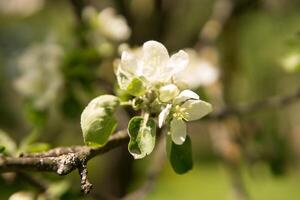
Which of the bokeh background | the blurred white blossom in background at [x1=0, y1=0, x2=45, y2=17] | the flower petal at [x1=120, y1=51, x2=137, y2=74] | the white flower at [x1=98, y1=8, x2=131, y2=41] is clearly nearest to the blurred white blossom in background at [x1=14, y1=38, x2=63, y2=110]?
the bokeh background

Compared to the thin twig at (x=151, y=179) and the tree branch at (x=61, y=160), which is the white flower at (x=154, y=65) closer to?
the tree branch at (x=61, y=160)

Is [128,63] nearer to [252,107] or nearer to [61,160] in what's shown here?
[61,160]

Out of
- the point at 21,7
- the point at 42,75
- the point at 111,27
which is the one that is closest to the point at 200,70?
the point at 111,27

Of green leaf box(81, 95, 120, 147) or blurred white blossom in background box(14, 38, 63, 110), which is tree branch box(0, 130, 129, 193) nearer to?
green leaf box(81, 95, 120, 147)

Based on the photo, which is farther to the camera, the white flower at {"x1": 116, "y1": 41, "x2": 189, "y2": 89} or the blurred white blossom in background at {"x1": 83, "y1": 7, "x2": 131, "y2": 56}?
the blurred white blossom in background at {"x1": 83, "y1": 7, "x2": 131, "y2": 56}

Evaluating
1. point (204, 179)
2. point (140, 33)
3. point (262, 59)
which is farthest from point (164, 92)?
point (204, 179)
